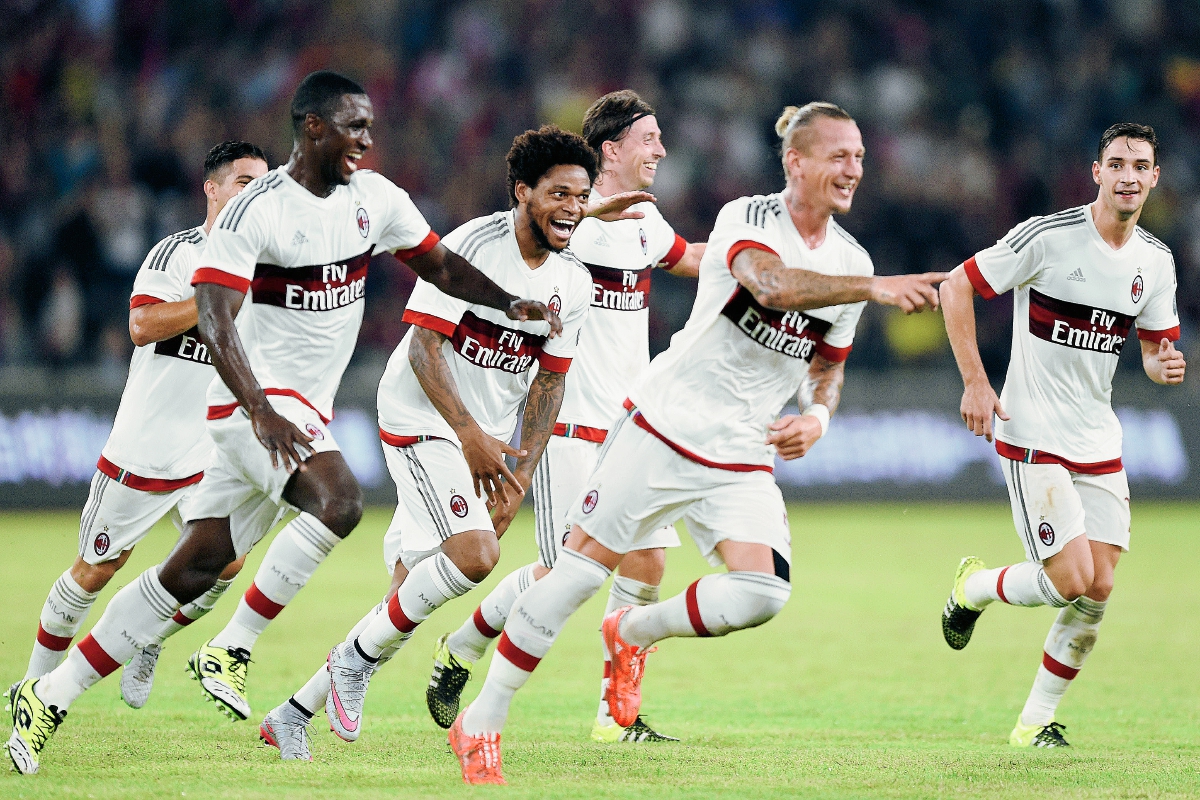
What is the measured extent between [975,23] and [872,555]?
1129 cm

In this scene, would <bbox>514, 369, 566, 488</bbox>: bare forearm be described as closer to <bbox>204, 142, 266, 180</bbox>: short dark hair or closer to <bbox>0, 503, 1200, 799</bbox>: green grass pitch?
<bbox>0, 503, 1200, 799</bbox>: green grass pitch

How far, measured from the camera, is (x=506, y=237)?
6.29 m

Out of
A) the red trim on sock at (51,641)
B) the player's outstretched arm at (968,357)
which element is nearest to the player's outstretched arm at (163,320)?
the red trim on sock at (51,641)

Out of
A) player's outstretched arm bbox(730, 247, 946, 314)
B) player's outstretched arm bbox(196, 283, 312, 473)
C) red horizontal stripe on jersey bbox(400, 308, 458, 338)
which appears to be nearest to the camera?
player's outstretched arm bbox(730, 247, 946, 314)

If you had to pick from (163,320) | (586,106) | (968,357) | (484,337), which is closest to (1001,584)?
(968,357)

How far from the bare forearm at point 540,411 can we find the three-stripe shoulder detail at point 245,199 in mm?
1487

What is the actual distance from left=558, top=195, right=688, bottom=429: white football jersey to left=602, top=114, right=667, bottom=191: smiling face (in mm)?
196

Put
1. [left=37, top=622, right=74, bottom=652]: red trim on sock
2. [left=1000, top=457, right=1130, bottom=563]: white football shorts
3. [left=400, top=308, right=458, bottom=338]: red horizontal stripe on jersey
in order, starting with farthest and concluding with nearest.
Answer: [left=37, top=622, right=74, bottom=652]: red trim on sock → [left=1000, top=457, right=1130, bottom=563]: white football shorts → [left=400, top=308, right=458, bottom=338]: red horizontal stripe on jersey

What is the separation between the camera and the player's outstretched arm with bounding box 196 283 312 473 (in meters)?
5.20

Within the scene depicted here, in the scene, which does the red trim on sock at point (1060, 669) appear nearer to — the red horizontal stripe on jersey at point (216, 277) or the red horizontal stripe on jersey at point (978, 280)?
the red horizontal stripe on jersey at point (978, 280)

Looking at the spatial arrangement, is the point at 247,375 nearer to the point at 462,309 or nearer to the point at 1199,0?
the point at 462,309

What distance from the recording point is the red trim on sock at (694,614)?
5.56m

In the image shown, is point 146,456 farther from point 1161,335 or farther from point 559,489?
point 1161,335

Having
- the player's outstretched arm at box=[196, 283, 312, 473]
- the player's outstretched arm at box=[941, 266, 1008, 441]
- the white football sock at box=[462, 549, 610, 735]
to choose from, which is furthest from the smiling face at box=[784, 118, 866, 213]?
the player's outstretched arm at box=[196, 283, 312, 473]
